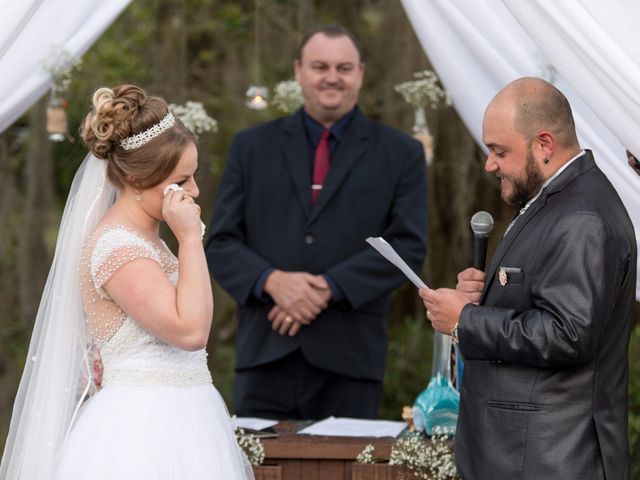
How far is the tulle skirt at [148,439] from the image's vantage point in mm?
3459

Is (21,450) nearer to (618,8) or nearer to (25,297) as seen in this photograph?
(618,8)

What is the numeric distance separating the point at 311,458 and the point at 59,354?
1025 millimetres

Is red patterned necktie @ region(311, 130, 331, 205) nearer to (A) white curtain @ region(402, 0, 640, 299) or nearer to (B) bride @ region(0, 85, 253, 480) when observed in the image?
(A) white curtain @ region(402, 0, 640, 299)

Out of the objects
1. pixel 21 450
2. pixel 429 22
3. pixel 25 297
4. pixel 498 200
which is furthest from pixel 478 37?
pixel 25 297

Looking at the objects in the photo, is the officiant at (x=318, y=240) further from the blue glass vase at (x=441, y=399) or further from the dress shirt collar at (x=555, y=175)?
the dress shirt collar at (x=555, y=175)

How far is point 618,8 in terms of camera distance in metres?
3.51


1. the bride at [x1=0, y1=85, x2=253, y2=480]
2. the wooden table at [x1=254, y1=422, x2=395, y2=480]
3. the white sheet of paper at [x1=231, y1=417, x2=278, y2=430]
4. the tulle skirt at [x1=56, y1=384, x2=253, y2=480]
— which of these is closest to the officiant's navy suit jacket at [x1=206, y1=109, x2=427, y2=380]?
the white sheet of paper at [x1=231, y1=417, x2=278, y2=430]

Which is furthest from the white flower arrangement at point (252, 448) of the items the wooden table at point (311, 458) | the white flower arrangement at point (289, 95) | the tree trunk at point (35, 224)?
the tree trunk at point (35, 224)

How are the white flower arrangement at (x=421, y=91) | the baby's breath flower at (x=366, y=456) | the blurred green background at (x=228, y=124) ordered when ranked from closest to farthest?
A: the baby's breath flower at (x=366, y=456) < the white flower arrangement at (x=421, y=91) < the blurred green background at (x=228, y=124)

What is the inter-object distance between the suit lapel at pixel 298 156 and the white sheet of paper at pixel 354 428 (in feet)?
3.77

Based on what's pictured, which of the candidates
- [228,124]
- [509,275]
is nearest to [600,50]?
[509,275]

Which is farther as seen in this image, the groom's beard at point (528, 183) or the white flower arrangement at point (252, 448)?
the white flower arrangement at point (252, 448)

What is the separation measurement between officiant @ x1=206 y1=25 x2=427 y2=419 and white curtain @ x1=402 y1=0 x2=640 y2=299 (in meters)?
0.73

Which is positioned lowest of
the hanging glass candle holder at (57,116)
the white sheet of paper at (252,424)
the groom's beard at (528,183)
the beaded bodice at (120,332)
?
the white sheet of paper at (252,424)
